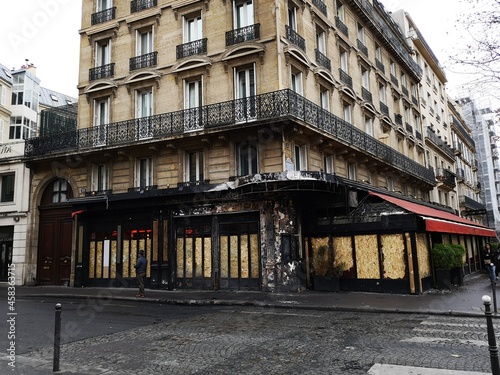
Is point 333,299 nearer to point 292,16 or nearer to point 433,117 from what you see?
point 292,16

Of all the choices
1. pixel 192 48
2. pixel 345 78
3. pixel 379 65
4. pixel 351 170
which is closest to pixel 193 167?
pixel 192 48

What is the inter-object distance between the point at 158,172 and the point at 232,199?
4.02m

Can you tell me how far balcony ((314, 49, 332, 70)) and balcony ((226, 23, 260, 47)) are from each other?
364 centimetres

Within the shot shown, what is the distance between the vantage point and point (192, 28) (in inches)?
736

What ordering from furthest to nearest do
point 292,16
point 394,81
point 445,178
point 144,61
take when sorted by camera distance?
point 445,178 → point 394,81 → point 144,61 → point 292,16

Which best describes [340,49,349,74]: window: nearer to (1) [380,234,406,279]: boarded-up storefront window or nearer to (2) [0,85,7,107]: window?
(1) [380,234,406,279]: boarded-up storefront window

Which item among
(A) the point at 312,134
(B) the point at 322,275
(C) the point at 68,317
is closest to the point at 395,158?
(A) the point at 312,134

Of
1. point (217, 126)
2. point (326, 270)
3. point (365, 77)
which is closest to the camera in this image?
point (326, 270)

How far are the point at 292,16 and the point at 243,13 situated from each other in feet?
7.34

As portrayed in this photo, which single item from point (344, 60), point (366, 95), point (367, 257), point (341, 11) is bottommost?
point (367, 257)

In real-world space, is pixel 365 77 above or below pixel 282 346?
above

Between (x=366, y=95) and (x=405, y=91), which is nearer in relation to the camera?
(x=366, y=95)

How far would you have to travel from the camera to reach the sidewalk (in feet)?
36.3

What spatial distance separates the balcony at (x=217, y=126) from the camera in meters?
15.5
